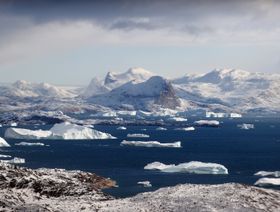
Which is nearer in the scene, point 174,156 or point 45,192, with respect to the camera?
point 45,192

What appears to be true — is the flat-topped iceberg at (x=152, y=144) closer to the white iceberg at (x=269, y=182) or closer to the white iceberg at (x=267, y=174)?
the white iceberg at (x=267, y=174)

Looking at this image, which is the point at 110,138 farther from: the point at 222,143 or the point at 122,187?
the point at 122,187

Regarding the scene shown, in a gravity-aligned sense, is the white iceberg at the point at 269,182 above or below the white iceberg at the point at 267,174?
above

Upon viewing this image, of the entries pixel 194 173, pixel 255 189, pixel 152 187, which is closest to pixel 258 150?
pixel 194 173

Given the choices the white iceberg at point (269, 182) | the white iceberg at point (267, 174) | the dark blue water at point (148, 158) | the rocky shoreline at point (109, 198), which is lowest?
the dark blue water at point (148, 158)

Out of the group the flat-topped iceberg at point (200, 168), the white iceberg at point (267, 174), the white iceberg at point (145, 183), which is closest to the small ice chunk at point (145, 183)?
the white iceberg at point (145, 183)

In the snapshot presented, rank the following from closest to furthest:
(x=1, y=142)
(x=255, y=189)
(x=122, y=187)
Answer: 1. (x=255, y=189)
2. (x=122, y=187)
3. (x=1, y=142)

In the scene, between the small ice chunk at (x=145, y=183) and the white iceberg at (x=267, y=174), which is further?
the white iceberg at (x=267, y=174)
